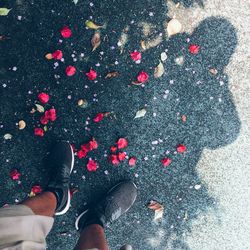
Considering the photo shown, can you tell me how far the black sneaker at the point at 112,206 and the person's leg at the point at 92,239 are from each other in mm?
126

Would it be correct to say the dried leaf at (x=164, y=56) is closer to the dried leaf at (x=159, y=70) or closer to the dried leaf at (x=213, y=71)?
the dried leaf at (x=159, y=70)

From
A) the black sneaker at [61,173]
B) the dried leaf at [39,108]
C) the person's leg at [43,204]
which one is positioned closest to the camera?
the person's leg at [43,204]

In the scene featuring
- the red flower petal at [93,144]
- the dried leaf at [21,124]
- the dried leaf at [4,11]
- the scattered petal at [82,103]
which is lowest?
the red flower petal at [93,144]

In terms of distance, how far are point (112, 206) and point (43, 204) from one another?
2.22ft

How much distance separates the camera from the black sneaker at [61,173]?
3.17 metres

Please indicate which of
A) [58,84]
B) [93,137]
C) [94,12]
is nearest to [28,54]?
[58,84]

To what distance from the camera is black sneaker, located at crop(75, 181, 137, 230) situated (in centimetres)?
326

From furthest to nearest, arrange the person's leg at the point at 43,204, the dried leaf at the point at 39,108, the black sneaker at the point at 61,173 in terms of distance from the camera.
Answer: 1. the dried leaf at the point at 39,108
2. the black sneaker at the point at 61,173
3. the person's leg at the point at 43,204

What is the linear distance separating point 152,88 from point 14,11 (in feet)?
4.49

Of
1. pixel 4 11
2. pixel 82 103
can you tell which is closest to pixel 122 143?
pixel 82 103

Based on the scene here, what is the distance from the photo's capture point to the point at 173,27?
10.5 ft

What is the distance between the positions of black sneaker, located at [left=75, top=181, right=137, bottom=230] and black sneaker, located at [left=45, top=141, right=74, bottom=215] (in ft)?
0.62

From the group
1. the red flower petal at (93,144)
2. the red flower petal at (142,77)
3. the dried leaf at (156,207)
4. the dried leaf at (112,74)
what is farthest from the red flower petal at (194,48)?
the dried leaf at (156,207)

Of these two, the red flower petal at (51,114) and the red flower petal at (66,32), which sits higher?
the red flower petal at (66,32)
